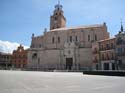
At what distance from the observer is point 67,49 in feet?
244

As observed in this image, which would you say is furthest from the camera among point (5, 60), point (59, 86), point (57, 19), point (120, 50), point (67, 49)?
point (5, 60)

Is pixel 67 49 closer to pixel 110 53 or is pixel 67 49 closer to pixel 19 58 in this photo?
pixel 110 53

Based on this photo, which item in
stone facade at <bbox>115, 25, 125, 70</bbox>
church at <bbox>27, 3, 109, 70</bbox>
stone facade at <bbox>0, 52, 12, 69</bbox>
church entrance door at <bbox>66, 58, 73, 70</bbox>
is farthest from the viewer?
stone facade at <bbox>0, 52, 12, 69</bbox>

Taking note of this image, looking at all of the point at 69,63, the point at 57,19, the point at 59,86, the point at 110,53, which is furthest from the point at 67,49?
the point at 59,86

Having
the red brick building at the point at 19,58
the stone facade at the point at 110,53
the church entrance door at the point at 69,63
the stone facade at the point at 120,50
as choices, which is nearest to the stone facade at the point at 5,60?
the red brick building at the point at 19,58

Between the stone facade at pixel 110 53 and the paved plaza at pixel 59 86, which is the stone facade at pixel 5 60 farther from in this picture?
the paved plaza at pixel 59 86

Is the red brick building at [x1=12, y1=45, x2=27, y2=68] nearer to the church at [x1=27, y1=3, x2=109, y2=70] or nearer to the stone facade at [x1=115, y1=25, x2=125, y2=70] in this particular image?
the church at [x1=27, y1=3, x2=109, y2=70]

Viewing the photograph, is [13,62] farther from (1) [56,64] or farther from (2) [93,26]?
(2) [93,26]

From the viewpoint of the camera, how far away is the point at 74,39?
7781 centimetres

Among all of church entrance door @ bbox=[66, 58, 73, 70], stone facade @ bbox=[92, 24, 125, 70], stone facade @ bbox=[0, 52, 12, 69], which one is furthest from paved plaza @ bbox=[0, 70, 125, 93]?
stone facade @ bbox=[0, 52, 12, 69]

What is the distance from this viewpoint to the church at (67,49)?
235ft

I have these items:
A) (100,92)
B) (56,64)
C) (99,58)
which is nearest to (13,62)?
(56,64)

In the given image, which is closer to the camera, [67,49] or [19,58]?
[67,49]

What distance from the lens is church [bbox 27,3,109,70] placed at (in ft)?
235
